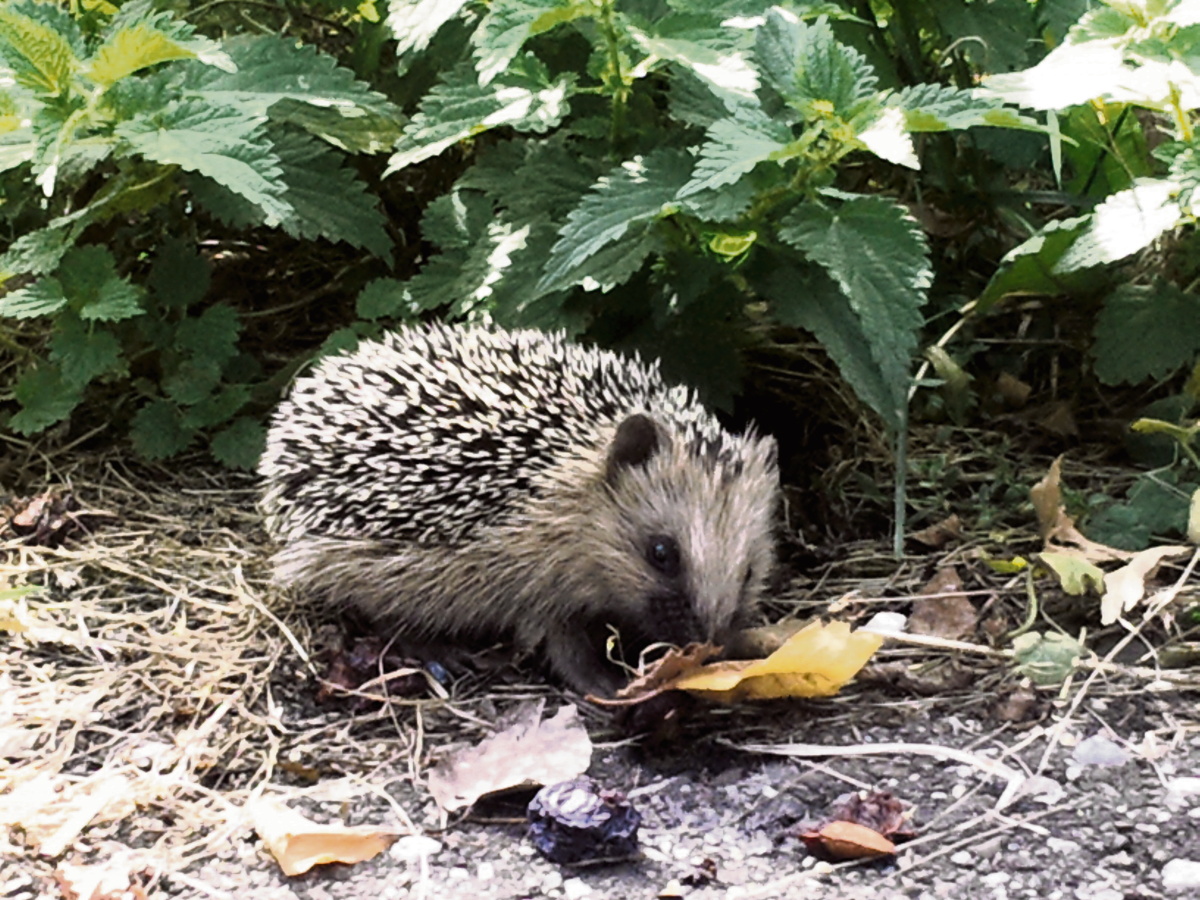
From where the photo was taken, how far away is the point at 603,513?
10.2 feet

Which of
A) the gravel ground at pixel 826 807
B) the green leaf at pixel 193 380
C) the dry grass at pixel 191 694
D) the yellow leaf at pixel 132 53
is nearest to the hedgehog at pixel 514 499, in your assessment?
the dry grass at pixel 191 694

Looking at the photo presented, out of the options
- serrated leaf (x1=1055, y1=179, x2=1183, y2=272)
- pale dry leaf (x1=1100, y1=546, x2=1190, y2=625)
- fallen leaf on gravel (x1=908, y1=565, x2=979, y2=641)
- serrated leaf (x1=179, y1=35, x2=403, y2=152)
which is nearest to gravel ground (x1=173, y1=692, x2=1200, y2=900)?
pale dry leaf (x1=1100, y1=546, x2=1190, y2=625)

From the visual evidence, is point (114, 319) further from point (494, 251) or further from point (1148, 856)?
point (1148, 856)

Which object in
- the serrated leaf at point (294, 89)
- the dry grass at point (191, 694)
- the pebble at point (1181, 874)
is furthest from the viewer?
the serrated leaf at point (294, 89)

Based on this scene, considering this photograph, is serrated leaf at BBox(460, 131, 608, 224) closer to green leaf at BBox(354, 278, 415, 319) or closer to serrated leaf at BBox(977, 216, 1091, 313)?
green leaf at BBox(354, 278, 415, 319)

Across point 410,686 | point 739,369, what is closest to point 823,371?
point 739,369

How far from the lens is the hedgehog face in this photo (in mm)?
2934

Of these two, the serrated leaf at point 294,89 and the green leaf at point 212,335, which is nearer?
the serrated leaf at point 294,89

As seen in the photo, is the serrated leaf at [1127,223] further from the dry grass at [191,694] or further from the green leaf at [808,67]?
the dry grass at [191,694]

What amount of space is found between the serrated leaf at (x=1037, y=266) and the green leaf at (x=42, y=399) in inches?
104

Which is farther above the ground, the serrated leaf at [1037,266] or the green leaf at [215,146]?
the green leaf at [215,146]

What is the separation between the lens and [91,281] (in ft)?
11.9

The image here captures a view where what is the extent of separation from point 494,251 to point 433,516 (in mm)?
778

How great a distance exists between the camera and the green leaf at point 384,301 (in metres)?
3.74
